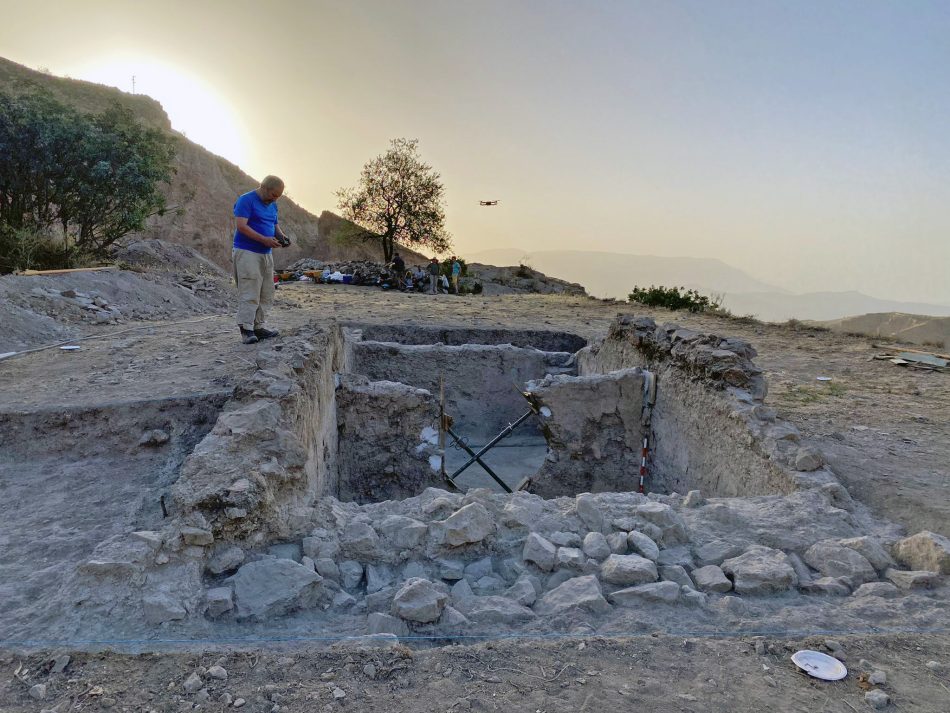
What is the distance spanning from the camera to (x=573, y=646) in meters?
2.26

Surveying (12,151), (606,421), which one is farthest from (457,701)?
(12,151)

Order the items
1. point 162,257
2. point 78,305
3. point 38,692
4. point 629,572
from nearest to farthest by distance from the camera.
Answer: point 38,692
point 629,572
point 78,305
point 162,257

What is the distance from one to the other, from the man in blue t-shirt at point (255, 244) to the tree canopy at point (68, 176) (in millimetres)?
6506

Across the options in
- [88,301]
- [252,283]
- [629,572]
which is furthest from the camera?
[88,301]

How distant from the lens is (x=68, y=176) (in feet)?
40.4

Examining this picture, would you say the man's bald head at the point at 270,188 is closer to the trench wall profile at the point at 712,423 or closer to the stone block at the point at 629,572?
the trench wall profile at the point at 712,423

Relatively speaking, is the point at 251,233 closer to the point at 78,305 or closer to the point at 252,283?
the point at 252,283

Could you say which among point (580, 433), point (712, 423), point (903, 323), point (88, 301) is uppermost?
point (903, 323)

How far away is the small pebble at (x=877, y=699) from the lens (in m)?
2.01

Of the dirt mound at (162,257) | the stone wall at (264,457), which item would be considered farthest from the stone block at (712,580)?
the dirt mound at (162,257)

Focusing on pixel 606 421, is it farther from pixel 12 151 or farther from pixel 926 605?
pixel 12 151

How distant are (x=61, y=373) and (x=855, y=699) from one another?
6.21 metres

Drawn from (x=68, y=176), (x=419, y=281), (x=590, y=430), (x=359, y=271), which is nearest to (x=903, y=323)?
(x=419, y=281)

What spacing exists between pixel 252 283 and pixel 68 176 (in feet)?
30.8
